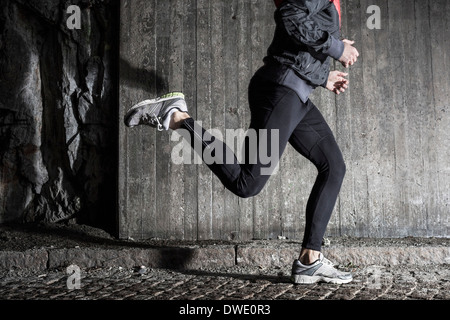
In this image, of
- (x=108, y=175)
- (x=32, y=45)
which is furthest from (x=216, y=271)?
(x=32, y=45)

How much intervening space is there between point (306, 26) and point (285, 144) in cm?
66

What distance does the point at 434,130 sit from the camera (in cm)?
486

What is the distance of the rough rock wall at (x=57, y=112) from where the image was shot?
502 centimetres

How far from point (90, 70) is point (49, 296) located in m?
2.90

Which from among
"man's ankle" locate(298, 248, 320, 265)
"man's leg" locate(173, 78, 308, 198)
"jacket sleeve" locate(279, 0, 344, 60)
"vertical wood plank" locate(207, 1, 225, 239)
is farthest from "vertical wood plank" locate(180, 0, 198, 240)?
"jacket sleeve" locate(279, 0, 344, 60)

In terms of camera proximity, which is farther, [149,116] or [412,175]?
[412,175]

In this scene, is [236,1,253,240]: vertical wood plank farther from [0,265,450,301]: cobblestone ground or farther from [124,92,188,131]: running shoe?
[124,92,188,131]: running shoe

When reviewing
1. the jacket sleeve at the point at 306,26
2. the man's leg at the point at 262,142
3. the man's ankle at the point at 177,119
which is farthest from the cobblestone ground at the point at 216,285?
the jacket sleeve at the point at 306,26

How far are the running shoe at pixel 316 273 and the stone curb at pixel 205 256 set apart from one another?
0.95 meters

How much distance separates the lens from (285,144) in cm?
276

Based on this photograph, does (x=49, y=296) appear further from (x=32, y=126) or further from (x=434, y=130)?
(x=434, y=130)

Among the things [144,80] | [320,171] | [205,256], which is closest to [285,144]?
[320,171]

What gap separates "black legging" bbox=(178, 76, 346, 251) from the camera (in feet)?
8.77

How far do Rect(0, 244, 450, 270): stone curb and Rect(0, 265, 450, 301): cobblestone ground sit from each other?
5.0 inches
